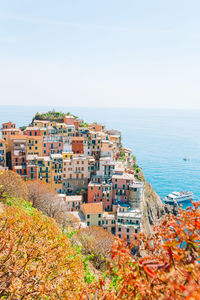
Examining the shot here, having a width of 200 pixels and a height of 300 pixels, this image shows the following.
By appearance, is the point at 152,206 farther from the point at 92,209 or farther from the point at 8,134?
the point at 8,134

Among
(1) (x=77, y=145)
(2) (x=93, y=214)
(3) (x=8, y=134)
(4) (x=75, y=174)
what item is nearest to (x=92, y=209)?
(2) (x=93, y=214)

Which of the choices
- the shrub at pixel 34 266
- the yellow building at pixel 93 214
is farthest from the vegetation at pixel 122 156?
the shrub at pixel 34 266

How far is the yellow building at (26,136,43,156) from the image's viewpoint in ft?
153

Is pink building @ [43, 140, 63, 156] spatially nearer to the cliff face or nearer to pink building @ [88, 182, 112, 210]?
pink building @ [88, 182, 112, 210]

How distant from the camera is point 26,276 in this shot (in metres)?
7.63

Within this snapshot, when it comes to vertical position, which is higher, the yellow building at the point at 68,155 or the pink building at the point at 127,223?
the yellow building at the point at 68,155

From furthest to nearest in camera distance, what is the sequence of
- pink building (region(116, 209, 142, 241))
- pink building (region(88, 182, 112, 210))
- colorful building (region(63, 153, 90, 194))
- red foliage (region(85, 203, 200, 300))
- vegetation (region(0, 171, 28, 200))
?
colorful building (region(63, 153, 90, 194)), pink building (region(88, 182, 112, 210)), pink building (region(116, 209, 142, 241)), vegetation (region(0, 171, 28, 200)), red foliage (region(85, 203, 200, 300))

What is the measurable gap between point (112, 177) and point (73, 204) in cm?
894

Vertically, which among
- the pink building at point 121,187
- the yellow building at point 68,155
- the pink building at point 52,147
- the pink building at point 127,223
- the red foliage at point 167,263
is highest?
the red foliage at point 167,263

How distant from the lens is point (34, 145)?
47156mm

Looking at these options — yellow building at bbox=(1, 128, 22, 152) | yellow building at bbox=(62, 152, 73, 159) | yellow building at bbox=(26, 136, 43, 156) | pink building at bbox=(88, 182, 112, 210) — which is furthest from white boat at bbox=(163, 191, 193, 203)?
yellow building at bbox=(1, 128, 22, 152)

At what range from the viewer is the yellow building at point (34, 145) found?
46.7m

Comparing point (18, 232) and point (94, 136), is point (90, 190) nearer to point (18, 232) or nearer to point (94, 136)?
point (94, 136)

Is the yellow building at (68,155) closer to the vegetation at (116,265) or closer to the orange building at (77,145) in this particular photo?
the orange building at (77,145)
